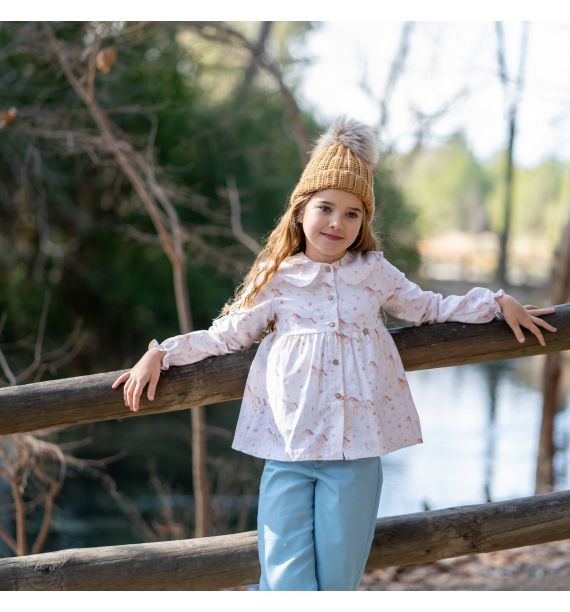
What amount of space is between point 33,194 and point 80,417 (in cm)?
826

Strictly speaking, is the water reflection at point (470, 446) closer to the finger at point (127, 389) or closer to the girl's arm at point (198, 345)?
the girl's arm at point (198, 345)

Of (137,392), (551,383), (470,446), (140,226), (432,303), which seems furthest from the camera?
(140,226)

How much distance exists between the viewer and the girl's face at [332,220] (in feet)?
7.82

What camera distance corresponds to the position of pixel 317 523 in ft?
7.54

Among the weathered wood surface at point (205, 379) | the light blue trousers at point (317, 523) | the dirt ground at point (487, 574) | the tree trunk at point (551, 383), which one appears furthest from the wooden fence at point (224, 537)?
the tree trunk at point (551, 383)

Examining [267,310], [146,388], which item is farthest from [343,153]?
[146,388]

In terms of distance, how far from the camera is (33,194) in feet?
32.9

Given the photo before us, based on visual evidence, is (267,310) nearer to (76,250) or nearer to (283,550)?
(283,550)

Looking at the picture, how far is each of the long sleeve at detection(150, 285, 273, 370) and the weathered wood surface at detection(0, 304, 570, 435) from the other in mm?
27

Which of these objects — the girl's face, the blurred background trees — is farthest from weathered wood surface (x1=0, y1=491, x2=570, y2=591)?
the blurred background trees

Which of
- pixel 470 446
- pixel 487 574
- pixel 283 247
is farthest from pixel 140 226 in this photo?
pixel 283 247

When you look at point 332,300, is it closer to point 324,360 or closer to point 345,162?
point 324,360

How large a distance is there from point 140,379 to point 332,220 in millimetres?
670

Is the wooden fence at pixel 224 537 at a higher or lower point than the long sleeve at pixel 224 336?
lower
